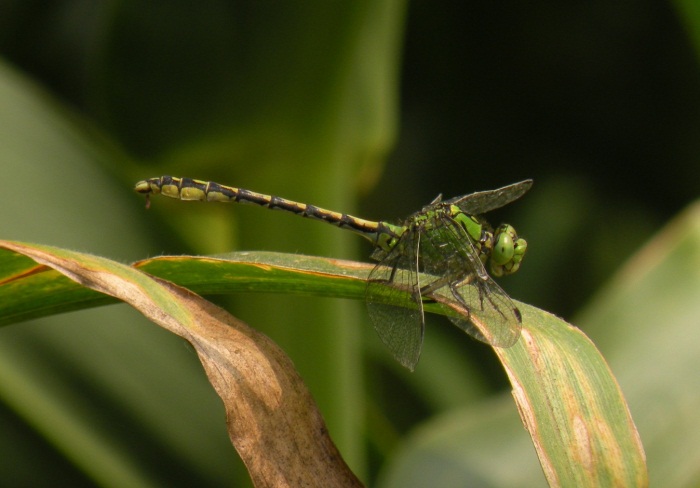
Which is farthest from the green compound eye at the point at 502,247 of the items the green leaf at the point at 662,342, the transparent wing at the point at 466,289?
the green leaf at the point at 662,342

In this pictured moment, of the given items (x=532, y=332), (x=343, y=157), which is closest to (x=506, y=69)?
(x=343, y=157)

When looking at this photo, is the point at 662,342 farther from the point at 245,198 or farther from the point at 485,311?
the point at 245,198

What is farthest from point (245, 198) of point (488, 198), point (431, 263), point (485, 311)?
point (485, 311)

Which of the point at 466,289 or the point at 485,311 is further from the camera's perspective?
the point at 466,289

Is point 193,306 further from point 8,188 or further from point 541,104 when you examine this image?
point 541,104

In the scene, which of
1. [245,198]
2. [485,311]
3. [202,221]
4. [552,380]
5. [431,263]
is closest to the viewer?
[552,380]

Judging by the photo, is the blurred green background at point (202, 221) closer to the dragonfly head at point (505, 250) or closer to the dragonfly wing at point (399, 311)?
the dragonfly head at point (505, 250)

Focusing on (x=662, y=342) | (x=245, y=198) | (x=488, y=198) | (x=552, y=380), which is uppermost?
(x=245, y=198)
